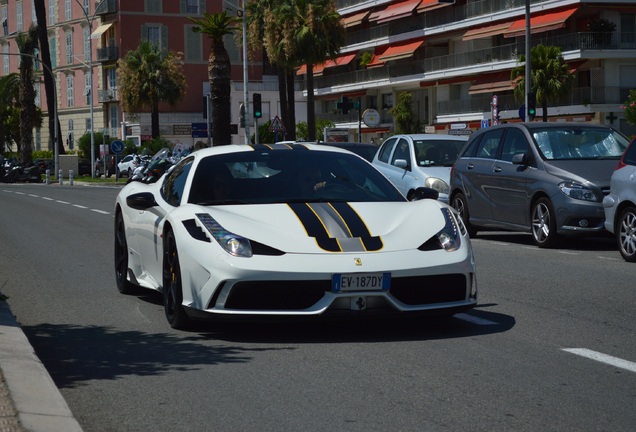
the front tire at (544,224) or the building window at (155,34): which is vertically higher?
the building window at (155,34)

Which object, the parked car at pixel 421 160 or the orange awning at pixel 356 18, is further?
the orange awning at pixel 356 18

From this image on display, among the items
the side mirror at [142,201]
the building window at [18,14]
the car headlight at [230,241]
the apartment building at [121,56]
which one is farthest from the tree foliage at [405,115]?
the car headlight at [230,241]

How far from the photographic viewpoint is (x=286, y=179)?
9.41 m

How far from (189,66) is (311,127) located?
33.3 metres

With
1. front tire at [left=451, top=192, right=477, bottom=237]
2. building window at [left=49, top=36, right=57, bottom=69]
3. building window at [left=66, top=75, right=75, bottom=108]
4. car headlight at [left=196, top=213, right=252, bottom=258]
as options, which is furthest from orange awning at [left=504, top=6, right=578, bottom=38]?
car headlight at [left=196, top=213, right=252, bottom=258]

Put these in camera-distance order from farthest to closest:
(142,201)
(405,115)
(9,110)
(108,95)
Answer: (9,110) → (108,95) → (405,115) → (142,201)

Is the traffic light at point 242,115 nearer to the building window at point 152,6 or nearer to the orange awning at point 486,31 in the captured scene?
the orange awning at point 486,31

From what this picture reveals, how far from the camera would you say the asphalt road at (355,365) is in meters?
5.99

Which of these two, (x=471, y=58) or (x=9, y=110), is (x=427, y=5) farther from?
(x=9, y=110)

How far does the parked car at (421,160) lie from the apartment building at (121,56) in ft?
229

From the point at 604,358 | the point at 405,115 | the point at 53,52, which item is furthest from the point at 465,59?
the point at 604,358

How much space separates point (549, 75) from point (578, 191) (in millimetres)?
45349

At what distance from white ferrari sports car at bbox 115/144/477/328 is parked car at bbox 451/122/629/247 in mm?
6990

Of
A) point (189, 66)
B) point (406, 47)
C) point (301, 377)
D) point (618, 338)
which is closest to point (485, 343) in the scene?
point (618, 338)
